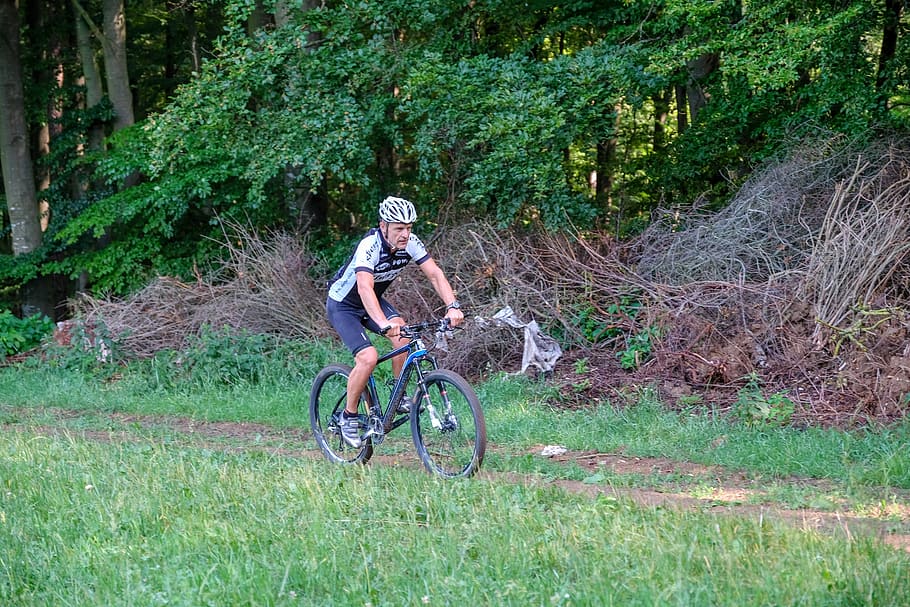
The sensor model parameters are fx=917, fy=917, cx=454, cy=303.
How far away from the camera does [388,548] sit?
18.2ft

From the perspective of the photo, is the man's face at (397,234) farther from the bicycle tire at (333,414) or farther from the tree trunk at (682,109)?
the tree trunk at (682,109)

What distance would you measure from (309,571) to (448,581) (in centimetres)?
88

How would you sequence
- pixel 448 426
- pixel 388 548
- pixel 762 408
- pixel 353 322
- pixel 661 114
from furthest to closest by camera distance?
pixel 661 114
pixel 762 408
pixel 353 322
pixel 448 426
pixel 388 548

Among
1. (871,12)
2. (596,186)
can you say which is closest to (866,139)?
(871,12)

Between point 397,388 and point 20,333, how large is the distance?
40.4 ft

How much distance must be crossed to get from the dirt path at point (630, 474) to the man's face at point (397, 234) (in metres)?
1.99

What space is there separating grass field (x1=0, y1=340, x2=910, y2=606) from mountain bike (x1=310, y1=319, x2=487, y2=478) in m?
0.24

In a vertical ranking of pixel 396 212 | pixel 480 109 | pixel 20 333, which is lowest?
pixel 20 333

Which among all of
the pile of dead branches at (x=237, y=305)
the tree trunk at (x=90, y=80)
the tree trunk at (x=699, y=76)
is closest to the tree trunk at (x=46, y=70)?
the tree trunk at (x=90, y=80)

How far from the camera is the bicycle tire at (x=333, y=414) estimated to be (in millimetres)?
8133

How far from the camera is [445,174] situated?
1475 cm

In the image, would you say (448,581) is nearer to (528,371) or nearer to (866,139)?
(528,371)

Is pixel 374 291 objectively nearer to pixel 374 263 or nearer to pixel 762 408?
pixel 374 263

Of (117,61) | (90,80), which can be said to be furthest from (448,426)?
(90,80)
